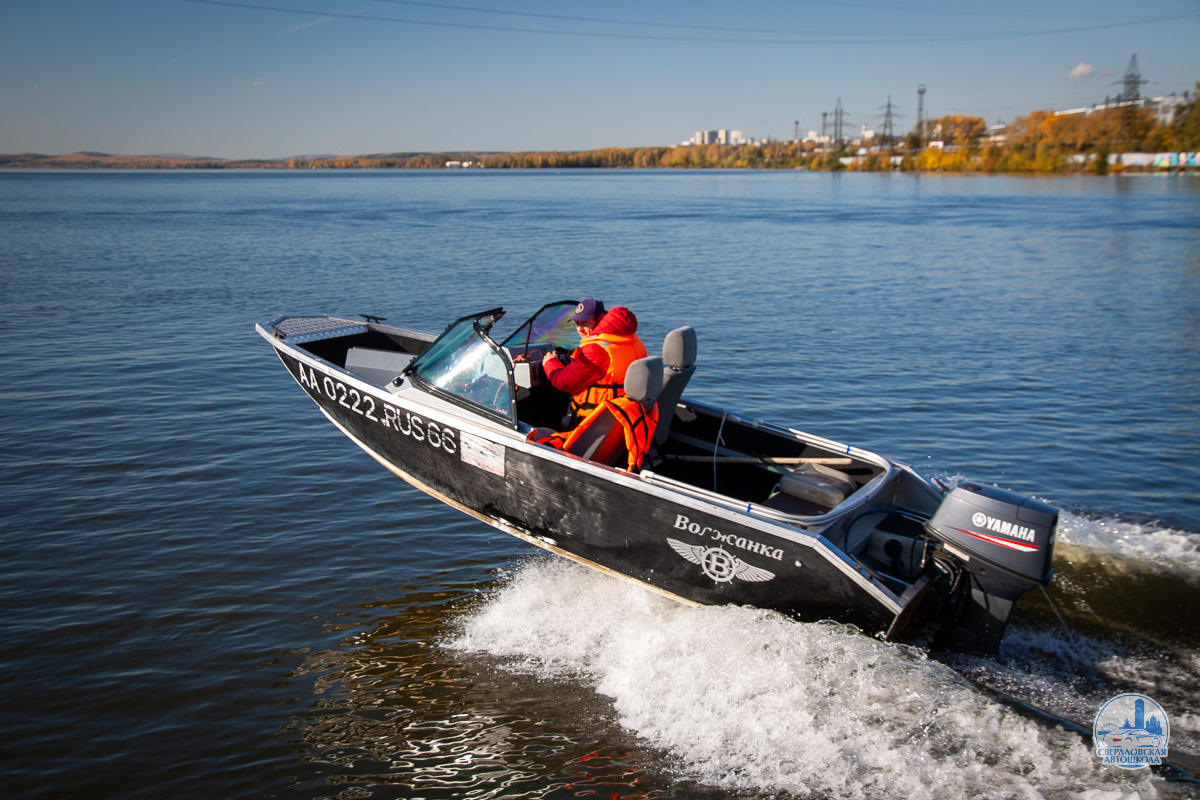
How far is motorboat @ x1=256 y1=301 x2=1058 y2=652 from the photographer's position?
15.1 ft

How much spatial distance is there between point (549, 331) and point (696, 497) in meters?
2.40

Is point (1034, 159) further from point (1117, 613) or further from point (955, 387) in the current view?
point (1117, 613)

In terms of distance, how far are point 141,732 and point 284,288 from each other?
16.5m

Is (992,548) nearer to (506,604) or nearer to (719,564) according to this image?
(719,564)

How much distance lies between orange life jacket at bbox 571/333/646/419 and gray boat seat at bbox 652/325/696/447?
0.72ft

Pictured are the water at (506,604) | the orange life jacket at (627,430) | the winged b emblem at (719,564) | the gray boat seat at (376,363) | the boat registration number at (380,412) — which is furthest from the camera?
the gray boat seat at (376,363)

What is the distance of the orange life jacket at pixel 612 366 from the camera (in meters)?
5.66

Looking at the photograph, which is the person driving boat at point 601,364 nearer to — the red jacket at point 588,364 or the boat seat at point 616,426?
the red jacket at point 588,364

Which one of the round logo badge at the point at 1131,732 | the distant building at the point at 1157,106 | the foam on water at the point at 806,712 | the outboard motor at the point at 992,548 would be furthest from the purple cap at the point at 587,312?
the distant building at the point at 1157,106

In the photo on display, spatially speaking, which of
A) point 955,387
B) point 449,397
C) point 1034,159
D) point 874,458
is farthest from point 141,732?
point 1034,159

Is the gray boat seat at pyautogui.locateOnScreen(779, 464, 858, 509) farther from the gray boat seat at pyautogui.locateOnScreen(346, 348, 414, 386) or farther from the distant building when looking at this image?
the distant building

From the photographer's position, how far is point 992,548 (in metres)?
4.54

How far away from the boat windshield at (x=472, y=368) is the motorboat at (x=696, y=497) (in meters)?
0.01

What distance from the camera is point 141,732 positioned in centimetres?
473
